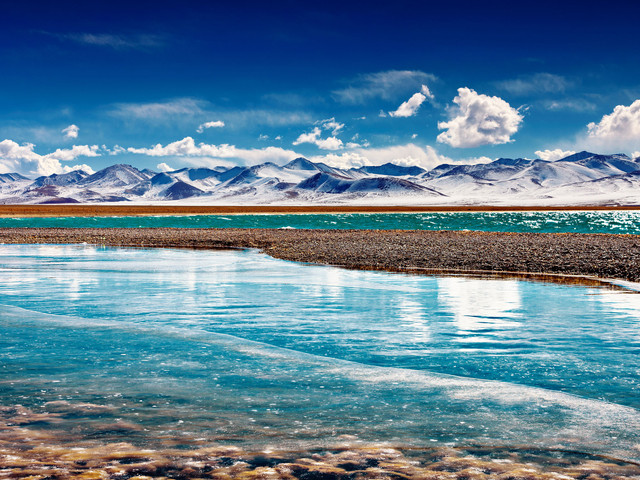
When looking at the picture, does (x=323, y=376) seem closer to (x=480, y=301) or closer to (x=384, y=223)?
(x=480, y=301)

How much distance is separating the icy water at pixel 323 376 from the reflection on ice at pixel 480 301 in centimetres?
10

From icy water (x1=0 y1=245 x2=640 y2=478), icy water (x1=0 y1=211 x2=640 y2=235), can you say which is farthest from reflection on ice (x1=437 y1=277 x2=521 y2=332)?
icy water (x1=0 y1=211 x2=640 y2=235)

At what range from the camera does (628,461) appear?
653cm

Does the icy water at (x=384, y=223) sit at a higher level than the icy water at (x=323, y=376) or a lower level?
higher

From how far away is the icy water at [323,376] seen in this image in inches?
273

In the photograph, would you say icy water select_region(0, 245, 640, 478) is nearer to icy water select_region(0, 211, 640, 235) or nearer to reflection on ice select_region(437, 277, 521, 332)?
reflection on ice select_region(437, 277, 521, 332)

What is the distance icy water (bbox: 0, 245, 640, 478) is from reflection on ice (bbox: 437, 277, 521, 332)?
0.10 metres

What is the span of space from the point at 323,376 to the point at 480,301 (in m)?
9.43

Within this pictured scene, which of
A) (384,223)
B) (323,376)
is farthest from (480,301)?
(384,223)

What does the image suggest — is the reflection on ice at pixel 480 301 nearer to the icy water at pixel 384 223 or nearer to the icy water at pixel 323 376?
the icy water at pixel 323 376

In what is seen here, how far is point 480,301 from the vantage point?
59.9 feet

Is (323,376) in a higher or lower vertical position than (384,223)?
lower

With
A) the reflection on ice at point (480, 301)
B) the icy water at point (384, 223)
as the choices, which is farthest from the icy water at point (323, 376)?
the icy water at point (384, 223)

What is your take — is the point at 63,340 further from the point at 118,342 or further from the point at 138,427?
A: the point at 138,427
